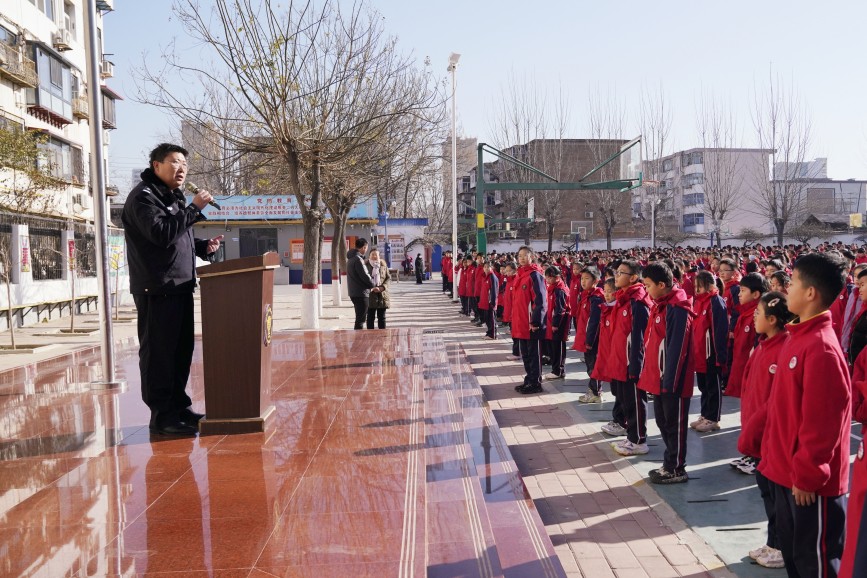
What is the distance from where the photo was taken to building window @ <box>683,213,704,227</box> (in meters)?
66.9

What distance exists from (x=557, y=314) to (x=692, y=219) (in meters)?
62.3

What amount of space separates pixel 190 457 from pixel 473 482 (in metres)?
1.78

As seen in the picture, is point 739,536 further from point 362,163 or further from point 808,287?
point 362,163

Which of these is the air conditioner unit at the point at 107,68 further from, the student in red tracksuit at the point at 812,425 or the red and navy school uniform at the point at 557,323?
the student in red tracksuit at the point at 812,425

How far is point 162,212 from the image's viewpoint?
4.80 meters

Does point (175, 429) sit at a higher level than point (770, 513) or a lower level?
higher

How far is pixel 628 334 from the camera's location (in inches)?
258

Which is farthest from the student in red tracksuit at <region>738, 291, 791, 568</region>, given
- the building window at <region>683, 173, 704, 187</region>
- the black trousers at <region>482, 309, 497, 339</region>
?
the building window at <region>683, 173, 704, 187</region>

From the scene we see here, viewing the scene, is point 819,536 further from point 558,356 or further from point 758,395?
point 558,356

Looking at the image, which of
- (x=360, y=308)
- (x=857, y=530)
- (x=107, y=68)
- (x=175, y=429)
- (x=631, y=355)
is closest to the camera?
(x=857, y=530)

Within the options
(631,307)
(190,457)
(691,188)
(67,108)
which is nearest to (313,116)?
(631,307)

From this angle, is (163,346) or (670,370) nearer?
(163,346)

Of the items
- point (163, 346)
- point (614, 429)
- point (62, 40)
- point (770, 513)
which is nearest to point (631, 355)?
point (614, 429)

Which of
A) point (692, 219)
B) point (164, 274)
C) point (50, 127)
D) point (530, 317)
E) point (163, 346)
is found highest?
point (50, 127)
